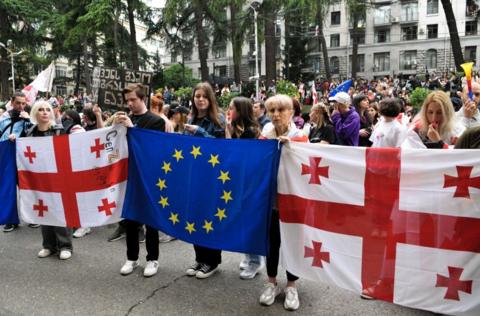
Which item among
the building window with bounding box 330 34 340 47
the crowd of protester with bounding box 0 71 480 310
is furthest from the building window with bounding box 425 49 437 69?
the crowd of protester with bounding box 0 71 480 310

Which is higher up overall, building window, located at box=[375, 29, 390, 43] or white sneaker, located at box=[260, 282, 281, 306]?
building window, located at box=[375, 29, 390, 43]

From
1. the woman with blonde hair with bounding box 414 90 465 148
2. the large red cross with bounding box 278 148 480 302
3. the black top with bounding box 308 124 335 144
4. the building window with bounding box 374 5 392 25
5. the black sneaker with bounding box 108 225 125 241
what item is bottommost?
the black sneaker with bounding box 108 225 125 241

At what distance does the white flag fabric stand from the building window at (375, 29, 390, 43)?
60601 mm

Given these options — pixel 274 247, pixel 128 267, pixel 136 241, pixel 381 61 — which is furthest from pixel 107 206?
pixel 381 61

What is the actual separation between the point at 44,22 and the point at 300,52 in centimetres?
3125

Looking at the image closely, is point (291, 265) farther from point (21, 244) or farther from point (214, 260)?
point (21, 244)

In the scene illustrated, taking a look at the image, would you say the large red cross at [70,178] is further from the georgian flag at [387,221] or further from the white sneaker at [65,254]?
the georgian flag at [387,221]

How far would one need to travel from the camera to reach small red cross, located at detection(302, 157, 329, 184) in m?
3.37

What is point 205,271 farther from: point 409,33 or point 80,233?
point 409,33

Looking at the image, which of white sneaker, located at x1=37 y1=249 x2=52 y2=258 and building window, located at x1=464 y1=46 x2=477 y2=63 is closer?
white sneaker, located at x1=37 y1=249 x2=52 y2=258

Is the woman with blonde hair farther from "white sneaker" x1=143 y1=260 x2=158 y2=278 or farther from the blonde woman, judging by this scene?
the blonde woman

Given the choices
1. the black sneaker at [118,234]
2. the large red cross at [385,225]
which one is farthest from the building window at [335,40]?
the large red cross at [385,225]

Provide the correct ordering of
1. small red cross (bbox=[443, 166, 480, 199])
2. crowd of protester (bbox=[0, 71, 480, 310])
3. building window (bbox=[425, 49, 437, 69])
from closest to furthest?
small red cross (bbox=[443, 166, 480, 199]) < crowd of protester (bbox=[0, 71, 480, 310]) < building window (bbox=[425, 49, 437, 69])

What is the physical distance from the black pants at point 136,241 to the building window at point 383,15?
60.7 m
